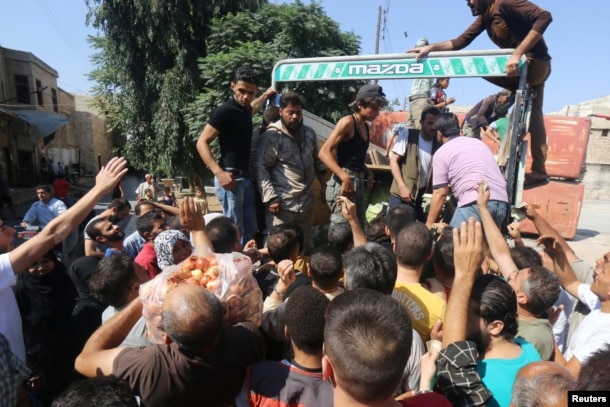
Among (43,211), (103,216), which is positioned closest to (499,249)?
(103,216)

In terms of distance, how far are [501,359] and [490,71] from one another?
244cm

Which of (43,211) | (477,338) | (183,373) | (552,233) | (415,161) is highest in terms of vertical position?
(415,161)

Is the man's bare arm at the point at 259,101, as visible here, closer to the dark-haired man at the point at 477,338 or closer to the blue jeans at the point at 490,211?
the blue jeans at the point at 490,211

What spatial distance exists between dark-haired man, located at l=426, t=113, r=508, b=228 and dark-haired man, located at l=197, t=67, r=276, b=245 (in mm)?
1602

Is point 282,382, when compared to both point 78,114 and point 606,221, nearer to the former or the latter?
point 606,221

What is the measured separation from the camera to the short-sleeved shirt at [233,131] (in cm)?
332

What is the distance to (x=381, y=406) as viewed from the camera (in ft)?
3.85

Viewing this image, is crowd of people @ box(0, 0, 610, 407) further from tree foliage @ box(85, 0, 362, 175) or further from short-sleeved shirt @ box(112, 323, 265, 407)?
tree foliage @ box(85, 0, 362, 175)

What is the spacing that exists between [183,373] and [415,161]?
3.51m

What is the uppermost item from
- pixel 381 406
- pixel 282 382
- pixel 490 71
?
pixel 490 71

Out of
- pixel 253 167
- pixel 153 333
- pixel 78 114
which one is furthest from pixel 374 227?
pixel 78 114

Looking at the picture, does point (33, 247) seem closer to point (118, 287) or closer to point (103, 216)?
point (118, 287)

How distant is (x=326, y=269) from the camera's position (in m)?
2.16

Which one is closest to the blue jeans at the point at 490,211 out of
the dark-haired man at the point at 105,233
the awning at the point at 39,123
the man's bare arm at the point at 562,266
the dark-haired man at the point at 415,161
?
the man's bare arm at the point at 562,266
